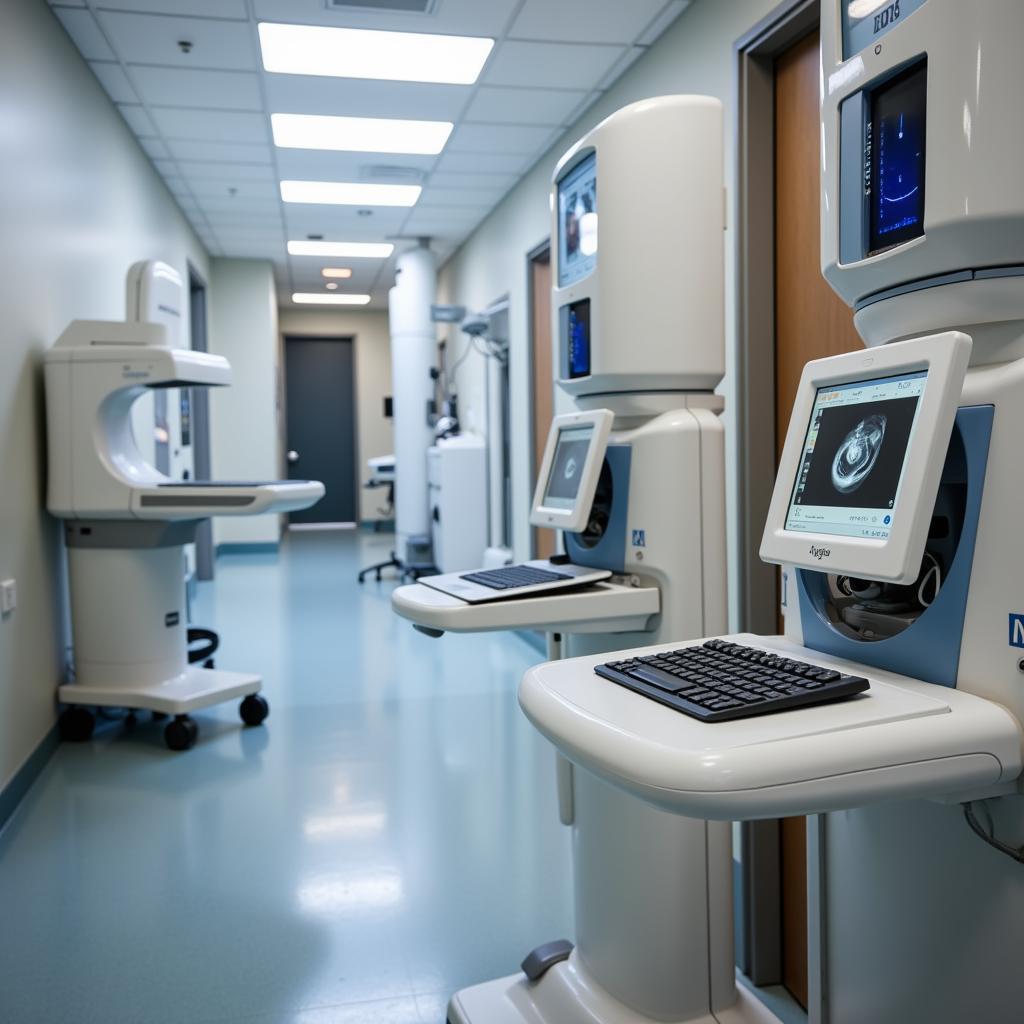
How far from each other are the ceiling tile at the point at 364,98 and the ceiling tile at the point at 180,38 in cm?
22

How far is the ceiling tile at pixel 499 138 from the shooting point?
4250mm

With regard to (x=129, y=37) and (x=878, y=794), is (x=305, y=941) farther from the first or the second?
(x=129, y=37)

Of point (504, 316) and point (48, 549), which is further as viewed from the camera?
point (504, 316)

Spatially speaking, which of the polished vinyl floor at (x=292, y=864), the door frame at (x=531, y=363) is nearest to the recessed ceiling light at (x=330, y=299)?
the door frame at (x=531, y=363)

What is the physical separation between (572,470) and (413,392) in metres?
5.04

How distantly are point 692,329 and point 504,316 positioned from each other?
12.8 ft

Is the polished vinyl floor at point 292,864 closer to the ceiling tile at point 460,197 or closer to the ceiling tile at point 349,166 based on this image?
the ceiling tile at point 349,166

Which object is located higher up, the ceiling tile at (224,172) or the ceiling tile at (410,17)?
the ceiling tile at (224,172)

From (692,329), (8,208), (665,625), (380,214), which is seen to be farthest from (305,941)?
(380,214)

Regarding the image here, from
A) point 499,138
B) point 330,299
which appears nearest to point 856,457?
point 499,138

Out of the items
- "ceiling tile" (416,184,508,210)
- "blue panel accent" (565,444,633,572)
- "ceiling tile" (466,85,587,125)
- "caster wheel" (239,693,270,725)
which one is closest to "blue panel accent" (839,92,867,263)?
"blue panel accent" (565,444,633,572)

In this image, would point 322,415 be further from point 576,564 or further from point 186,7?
point 576,564

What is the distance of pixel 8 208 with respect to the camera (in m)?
2.71

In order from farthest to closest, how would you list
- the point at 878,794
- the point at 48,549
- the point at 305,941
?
the point at 48,549, the point at 305,941, the point at 878,794
